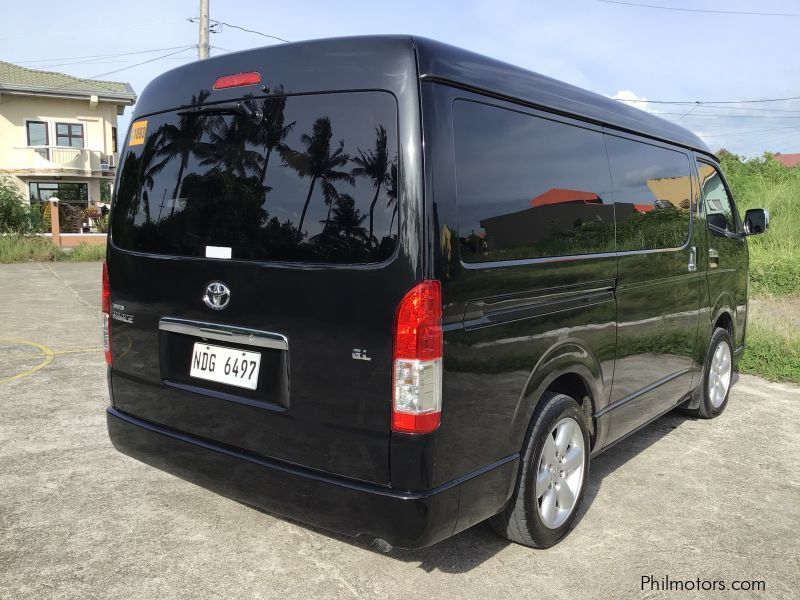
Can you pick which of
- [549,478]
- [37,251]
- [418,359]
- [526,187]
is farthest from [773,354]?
[37,251]

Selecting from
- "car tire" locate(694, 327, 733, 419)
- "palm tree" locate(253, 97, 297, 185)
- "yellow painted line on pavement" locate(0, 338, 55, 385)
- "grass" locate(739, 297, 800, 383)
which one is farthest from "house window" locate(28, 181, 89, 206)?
"palm tree" locate(253, 97, 297, 185)

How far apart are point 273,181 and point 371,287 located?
2.02 ft

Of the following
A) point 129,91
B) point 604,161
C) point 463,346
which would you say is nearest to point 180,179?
point 463,346

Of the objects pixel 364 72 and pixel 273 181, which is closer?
pixel 364 72

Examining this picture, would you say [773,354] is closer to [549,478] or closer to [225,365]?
[549,478]

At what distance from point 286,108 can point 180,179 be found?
2.13 feet

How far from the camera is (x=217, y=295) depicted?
115 inches

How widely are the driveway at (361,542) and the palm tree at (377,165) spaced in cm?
135

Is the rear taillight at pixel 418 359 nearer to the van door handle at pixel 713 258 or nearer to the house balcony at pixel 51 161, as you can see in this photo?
the van door handle at pixel 713 258

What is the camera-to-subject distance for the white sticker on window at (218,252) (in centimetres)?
290

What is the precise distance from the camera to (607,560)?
327 centimetres

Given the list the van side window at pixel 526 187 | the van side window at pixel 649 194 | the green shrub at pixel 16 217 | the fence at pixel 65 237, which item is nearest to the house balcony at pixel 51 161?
the fence at pixel 65 237

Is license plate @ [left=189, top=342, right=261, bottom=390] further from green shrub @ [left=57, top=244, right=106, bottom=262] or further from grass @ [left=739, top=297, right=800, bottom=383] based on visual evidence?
green shrub @ [left=57, top=244, right=106, bottom=262]

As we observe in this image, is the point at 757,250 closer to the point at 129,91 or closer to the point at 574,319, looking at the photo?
the point at 574,319
